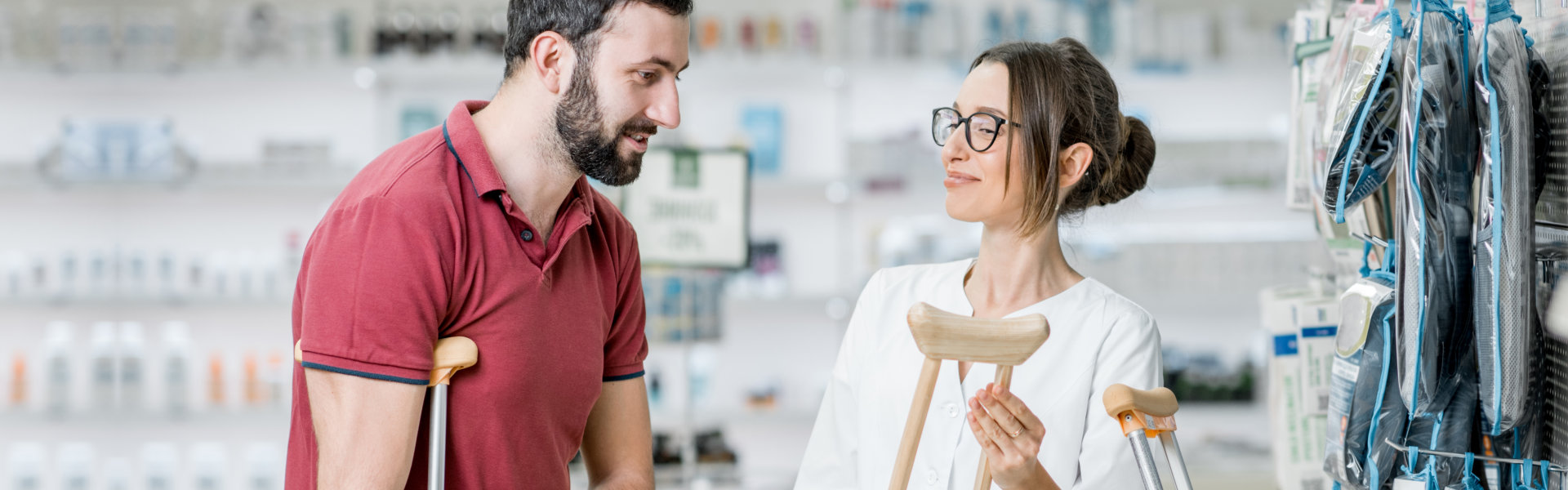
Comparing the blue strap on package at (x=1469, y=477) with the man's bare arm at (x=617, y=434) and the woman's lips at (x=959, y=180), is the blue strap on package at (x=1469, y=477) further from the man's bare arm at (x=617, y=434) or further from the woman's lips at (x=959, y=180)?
the man's bare arm at (x=617, y=434)

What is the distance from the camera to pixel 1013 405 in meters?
1.17

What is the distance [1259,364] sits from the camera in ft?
14.8

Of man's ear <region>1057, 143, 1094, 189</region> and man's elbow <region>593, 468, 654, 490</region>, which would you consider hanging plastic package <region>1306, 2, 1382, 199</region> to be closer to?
man's ear <region>1057, 143, 1094, 189</region>

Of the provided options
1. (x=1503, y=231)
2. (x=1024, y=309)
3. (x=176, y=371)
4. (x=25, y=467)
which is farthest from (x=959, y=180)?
(x=25, y=467)

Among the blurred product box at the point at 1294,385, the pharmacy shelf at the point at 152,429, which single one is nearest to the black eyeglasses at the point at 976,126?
the blurred product box at the point at 1294,385

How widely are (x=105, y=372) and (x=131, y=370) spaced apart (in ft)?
0.30

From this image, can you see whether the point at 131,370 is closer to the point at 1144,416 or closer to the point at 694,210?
the point at 694,210

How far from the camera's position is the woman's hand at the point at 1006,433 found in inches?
46.4

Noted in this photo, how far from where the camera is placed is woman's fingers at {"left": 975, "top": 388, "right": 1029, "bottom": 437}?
1.18 m

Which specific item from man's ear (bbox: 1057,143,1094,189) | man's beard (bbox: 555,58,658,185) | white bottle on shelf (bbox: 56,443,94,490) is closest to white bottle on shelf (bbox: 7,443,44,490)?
white bottle on shelf (bbox: 56,443,94,490)

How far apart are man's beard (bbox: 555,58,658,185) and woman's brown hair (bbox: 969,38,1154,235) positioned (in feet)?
1.64

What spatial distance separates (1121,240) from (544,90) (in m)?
3.26

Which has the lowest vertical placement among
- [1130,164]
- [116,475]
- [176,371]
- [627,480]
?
[116,475]

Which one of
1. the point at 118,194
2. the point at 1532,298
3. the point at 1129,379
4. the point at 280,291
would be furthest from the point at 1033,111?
the point at 118,194
